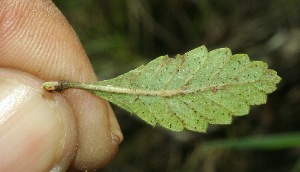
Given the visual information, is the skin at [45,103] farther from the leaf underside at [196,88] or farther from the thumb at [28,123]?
the leaf underside at [196,88]

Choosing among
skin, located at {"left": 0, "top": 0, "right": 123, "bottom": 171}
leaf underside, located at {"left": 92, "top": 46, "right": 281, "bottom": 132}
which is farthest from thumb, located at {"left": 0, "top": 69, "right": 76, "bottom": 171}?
leaf underside, located at {"left": 92, "top": 46, "right": 281, "bottom": 132}

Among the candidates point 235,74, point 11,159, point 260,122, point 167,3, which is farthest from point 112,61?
→ point 235,74

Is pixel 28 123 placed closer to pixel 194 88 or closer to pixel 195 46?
pixel 194 88

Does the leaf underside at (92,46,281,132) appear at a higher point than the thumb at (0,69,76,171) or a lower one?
higher

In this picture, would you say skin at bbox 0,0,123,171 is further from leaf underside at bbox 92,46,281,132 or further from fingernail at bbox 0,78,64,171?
leaf underside at bbox 92,46,281,132

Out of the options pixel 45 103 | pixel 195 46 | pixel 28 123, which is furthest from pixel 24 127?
pixel 195 46

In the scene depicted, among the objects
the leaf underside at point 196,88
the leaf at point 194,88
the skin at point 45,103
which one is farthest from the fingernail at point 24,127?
the leaf underside at point 196,88
